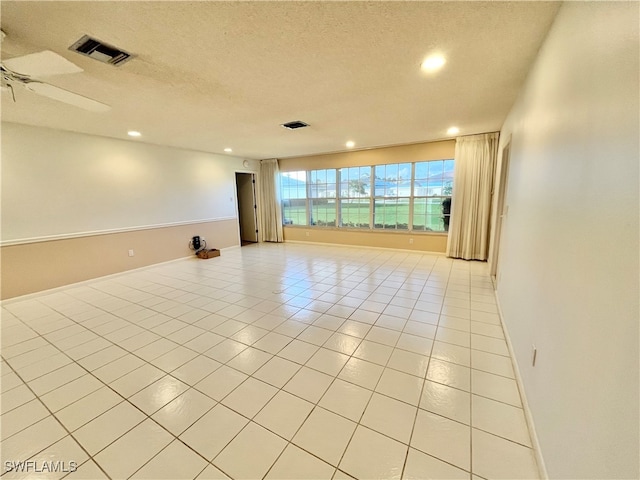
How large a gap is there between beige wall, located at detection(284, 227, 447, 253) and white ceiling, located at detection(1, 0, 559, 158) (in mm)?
2563

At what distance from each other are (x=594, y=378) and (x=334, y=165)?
20.1 feet

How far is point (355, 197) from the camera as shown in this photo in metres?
6.42

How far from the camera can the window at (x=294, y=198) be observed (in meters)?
7.23

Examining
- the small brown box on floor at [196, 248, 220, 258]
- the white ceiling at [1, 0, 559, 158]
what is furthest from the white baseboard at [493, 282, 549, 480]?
the small brown box on floor at [196, 248, 220, 258]

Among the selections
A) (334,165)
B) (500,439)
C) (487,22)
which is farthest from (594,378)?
(334,165)

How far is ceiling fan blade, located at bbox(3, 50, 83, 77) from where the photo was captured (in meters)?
1.55

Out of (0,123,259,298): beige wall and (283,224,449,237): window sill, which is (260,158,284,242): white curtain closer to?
(283,224,449,237): window sill

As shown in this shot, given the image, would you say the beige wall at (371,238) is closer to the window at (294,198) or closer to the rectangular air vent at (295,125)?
the window at (294,198)

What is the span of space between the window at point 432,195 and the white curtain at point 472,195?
27cm

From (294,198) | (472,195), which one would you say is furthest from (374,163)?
(294,198)

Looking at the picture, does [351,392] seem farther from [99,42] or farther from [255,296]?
[99,42]

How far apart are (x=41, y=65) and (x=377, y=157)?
5.32m

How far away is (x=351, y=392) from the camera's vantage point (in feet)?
5.79

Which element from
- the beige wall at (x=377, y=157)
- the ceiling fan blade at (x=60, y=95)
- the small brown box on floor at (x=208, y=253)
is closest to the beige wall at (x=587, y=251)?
the ceiling fan blade at (x=60, y=95)
